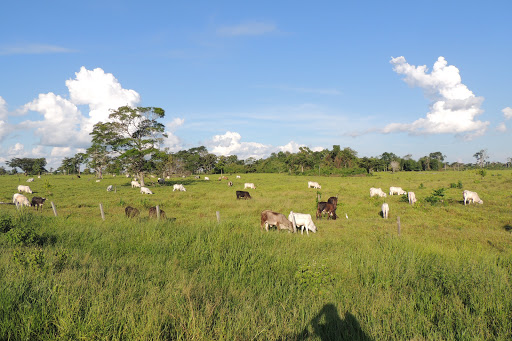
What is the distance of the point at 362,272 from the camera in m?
6.81

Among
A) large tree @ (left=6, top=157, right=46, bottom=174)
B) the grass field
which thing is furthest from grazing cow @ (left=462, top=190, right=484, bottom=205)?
large tree @ (left=6, top=157, right=46, bottom=174)

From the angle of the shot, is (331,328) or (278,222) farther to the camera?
(278,222)

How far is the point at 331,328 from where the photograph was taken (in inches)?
174

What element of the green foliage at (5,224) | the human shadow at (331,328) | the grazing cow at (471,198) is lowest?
the human shadow at (331,328)

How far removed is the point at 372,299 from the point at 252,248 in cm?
404

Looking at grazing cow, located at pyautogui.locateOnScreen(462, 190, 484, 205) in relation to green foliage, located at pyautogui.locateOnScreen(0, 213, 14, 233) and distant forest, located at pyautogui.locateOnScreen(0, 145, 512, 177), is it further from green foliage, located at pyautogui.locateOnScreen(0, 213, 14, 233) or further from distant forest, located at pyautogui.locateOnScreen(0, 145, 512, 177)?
distant forest, located at pyautogui.locateOnScreen(0, 145, 512, 177)

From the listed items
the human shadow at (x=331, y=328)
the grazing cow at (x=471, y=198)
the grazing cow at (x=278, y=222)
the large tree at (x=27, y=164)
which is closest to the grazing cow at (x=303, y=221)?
the grazing cow at (x=278, y=222)

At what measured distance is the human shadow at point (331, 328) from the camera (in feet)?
13.8

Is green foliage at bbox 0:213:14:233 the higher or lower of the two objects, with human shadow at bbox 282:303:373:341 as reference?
higher

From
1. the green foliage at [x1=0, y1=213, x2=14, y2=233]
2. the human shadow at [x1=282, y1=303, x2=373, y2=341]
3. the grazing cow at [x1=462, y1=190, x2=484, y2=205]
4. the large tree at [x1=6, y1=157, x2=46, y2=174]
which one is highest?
the large tree at [x1=6, y1=157, x2=46, y2=174]

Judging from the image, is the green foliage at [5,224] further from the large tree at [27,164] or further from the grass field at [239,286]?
the large tree at [27,164]

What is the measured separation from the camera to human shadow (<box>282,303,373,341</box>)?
13.8 feet

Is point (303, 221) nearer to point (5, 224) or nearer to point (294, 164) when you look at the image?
point (5, 224)

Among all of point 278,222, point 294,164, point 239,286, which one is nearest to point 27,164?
point 294,164
